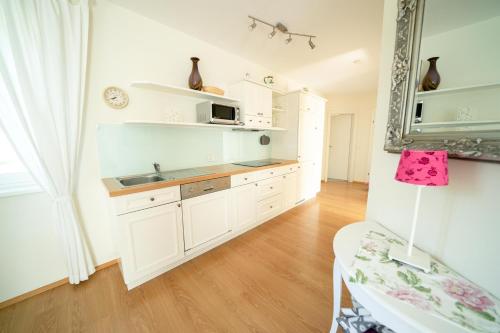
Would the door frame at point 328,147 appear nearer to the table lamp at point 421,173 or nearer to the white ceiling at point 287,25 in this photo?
the white ceiling at point 287,25

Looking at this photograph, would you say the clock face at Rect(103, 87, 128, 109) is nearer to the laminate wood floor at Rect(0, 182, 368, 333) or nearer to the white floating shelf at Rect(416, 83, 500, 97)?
the laminate wood floor at Rect(0, 182, 368, 333)

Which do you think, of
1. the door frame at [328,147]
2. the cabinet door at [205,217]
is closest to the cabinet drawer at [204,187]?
the cabinet door at [205,217]

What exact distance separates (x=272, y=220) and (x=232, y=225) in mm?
881

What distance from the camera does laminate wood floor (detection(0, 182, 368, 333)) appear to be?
1.25 meters

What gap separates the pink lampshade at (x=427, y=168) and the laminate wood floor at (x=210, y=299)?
1.20 meters

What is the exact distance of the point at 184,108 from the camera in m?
2.17

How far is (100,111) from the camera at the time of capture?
1.68 meters

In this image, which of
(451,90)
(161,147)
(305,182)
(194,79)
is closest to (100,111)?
(161,147)

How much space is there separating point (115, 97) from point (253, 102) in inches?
64.5

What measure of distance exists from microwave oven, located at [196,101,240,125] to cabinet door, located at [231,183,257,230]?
2.84 feet

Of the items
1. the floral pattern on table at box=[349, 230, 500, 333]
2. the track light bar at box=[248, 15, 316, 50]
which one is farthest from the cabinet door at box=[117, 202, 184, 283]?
the track light bar at box=[248, 15, 316, 50]

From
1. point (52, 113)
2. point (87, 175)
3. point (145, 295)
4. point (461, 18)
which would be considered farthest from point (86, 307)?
point (461, 18)

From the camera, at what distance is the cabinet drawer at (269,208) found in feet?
8.44

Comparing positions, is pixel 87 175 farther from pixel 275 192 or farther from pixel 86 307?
pixel 275 192
